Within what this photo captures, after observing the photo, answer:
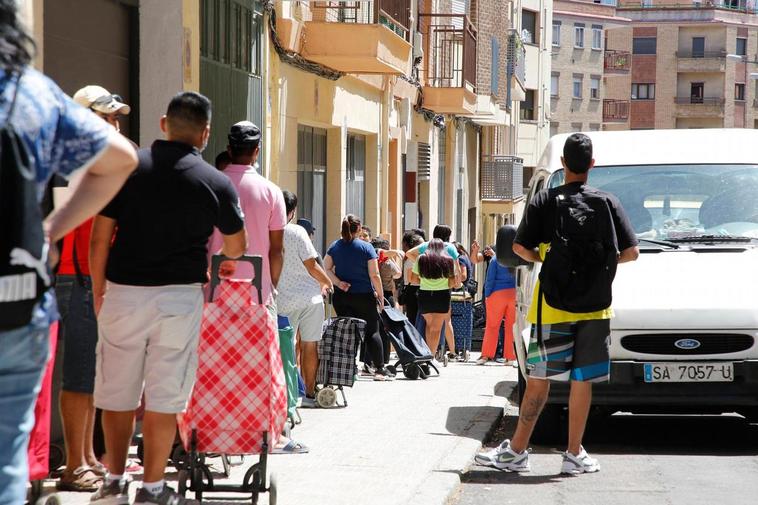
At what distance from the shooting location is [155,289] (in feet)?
20.4

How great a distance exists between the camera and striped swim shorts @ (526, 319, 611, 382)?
8352 mm

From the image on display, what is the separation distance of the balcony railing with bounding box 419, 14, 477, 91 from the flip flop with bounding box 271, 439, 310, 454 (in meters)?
19.1

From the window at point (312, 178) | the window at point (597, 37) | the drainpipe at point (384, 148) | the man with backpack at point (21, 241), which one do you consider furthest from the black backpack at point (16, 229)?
the window at point (597, 37)

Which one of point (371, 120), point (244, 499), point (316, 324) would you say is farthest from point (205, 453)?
point (371, 120)

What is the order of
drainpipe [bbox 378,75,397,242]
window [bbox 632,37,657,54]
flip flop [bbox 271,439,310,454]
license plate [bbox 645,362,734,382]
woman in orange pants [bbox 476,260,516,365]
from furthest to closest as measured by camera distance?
window [bbox 632,37,657,54]
drainpipe [bbox 378,75,397,242]
woman in orange pants [bbox 476,260,516,365]
license plate [bbox 645,362,734,382]
flip flop [bbox 271,439,310,454]

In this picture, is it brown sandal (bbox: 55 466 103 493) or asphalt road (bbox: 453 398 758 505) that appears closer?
brown sandal (bbox: 55 466 103 493)

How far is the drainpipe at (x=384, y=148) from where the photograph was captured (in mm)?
22797

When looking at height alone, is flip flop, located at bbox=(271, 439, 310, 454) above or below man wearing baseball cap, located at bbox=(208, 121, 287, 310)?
below

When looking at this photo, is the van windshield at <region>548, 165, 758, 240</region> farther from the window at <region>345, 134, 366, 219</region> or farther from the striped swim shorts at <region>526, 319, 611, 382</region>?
the window at <region>345, 134, 366, 219</region>

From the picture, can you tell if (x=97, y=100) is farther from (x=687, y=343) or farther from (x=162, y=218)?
(x=687, y=343)

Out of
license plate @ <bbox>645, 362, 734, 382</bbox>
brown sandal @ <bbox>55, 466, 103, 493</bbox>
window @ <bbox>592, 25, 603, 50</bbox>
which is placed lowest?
brown sandal @ <bbox>55, 466, 103, 493</bbox>

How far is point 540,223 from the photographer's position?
853 centimetres

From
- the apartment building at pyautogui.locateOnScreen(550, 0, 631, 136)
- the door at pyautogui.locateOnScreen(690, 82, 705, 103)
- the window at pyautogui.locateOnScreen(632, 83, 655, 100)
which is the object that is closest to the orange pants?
the apartment building at pyautogui.locateOnScreen(550, 0, 631, 136)

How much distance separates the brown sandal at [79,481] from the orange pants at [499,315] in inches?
458
